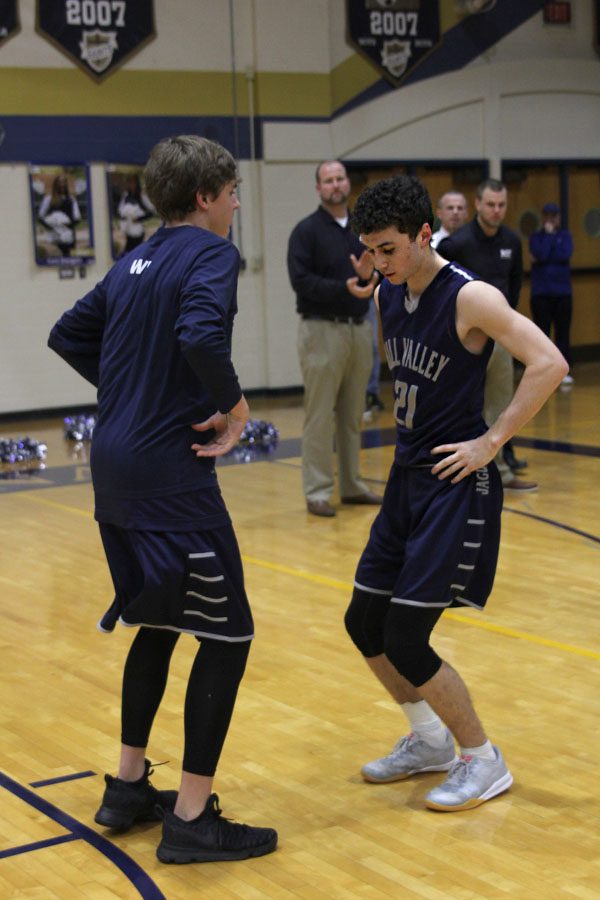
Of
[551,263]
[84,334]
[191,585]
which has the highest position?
[551,263]

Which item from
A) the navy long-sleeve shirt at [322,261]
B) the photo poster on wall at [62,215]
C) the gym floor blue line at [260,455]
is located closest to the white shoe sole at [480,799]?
the navy long-sleeve shirt at [322,261]

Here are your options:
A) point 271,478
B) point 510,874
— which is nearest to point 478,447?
point 510,874

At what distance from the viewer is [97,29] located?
13.4 m

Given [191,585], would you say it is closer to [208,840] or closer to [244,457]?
[208,840]

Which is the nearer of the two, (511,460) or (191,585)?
(191,585)

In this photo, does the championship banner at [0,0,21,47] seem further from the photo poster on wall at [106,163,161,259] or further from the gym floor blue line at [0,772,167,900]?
the gym floor blue line at [0,772,167,900]

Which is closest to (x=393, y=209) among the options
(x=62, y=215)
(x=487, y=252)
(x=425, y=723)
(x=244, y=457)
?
(x=425, y=723)

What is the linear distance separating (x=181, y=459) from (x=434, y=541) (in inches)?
28.3

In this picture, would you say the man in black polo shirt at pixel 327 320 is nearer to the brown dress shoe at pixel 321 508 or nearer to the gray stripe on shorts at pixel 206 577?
the brown dress shoe at pixel 321 508

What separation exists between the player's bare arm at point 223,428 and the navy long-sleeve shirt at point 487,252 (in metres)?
4.74

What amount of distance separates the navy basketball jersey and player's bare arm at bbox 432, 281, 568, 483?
4cm

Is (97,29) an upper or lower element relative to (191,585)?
upper

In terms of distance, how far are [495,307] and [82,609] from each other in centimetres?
312

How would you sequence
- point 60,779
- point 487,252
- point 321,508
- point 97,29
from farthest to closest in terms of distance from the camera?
point 97,29 < point 487,252 < point 321,508 < point 60,779
